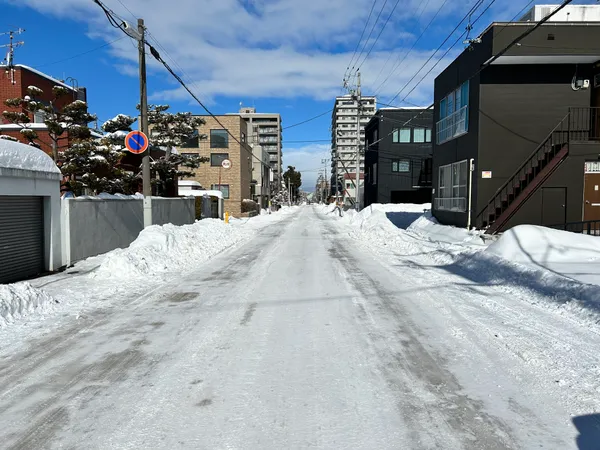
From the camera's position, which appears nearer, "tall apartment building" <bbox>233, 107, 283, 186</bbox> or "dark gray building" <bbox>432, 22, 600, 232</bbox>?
"dark gray building" <bbox>432, 22, 600, 232</bbox>

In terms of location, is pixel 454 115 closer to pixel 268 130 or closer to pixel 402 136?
pixel 402 136

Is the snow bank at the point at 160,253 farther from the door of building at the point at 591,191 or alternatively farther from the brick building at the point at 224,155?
the brick building at the point at 224,155

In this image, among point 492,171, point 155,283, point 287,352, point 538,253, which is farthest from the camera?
point 492,171

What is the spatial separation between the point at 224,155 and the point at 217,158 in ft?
3.11

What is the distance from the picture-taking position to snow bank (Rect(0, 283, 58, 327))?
19.2 feet

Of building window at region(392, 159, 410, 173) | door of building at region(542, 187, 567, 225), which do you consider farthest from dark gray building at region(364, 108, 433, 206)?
door of building at region(542, 187, 567, 225)

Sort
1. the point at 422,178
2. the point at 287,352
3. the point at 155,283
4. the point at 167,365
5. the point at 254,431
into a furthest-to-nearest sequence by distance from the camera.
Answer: the point at 422,178
the point at 155,283
the point at 287,352
the point at 167,365
the point at 254,431

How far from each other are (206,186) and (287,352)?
141 ft

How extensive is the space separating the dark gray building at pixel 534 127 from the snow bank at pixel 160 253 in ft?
37.5

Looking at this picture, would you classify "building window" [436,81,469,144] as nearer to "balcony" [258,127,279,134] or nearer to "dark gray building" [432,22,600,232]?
"dark gray building" [432,22,600,232]

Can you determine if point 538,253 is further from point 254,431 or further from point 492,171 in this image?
point 254,431

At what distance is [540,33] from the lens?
620 inches

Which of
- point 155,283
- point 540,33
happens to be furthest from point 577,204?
point 155,283

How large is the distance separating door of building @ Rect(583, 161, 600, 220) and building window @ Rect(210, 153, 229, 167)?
34.8 metres
